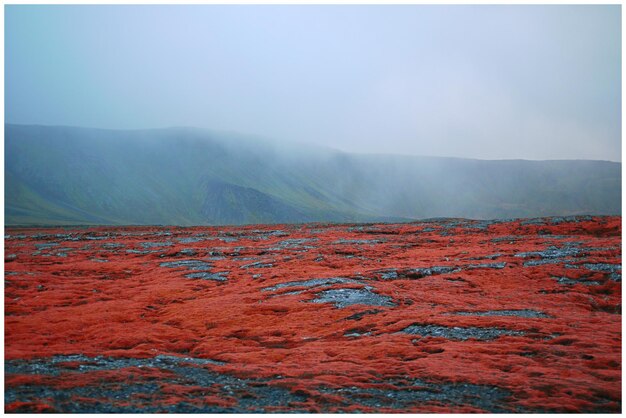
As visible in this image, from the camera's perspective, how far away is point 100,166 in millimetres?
192875

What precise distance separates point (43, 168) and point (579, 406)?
202m

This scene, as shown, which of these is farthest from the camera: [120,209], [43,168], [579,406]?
[43,168]

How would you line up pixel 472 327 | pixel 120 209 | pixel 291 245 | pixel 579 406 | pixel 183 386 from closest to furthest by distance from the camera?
pixel 579 406 < pixel 183 386 < pixel 472 327 < pixel 291 245 < pixel 120 209

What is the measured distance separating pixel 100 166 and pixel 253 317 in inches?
7610

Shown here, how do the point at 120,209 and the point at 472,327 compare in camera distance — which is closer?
the point at 472,327

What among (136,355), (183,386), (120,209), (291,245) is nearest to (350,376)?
(183,386)

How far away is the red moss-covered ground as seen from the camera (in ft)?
36.9

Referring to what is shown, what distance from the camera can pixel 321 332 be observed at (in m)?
17.6

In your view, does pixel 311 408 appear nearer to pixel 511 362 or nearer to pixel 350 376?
pixel 350 376

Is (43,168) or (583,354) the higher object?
(43,168)

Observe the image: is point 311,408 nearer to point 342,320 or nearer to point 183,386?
point 183,386

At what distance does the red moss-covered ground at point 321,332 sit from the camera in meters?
11.2

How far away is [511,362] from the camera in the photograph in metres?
13.5

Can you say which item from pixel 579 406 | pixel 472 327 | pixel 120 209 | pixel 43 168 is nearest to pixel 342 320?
pixel 472 327
